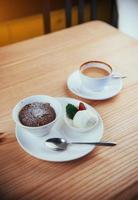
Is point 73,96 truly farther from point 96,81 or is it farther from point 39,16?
point 39,16

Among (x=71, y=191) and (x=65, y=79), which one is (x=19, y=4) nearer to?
(x=65, y=79)

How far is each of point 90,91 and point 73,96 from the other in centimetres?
5

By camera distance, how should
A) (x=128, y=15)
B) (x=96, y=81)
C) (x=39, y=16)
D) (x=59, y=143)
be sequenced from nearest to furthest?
(x=59, y=143)
(x=96, y=81)
(x=128, y=15)
(x=39, y=16)

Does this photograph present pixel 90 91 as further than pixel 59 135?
Yes

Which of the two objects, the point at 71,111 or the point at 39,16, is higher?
the point at 71,111

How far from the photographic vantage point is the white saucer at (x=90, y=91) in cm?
89

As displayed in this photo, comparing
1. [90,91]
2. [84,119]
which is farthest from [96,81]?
[84,119]

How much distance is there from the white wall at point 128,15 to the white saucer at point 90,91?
82 cm

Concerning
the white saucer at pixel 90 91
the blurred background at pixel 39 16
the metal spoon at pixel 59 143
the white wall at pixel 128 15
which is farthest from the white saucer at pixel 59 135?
the white wall at pixel 128 15

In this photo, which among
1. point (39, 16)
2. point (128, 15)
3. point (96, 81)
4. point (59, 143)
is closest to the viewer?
point (59, 143)

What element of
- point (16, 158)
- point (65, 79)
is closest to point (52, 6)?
point (65, 79)

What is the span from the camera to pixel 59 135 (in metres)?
0.75

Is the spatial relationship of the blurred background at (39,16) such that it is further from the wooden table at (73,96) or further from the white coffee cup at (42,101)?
the white coffee cup at (42,101)

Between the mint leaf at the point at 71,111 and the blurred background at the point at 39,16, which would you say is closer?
the mint leaf at the point at 71,111
